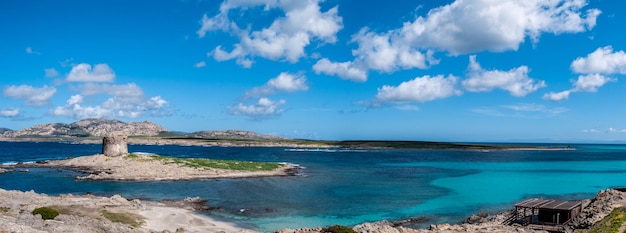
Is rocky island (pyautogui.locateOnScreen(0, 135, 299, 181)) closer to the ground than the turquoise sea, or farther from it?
farther from it

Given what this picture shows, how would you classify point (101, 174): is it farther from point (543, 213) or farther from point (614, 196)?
point (614, 196)

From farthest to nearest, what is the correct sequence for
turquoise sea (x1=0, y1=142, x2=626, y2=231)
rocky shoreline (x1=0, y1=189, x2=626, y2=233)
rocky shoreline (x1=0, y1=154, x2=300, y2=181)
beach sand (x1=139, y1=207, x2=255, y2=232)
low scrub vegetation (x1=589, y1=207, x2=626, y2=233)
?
1. rocky shoreline (x1=0, y1=154, x2=300, y2=181)
2. turquoise sea (x1=0, y1=142, x2=626, y2=231)
3. beach sand (x1=139, y1=207, x2=255, y2=232)
4. rocky shoreline (x1=0, y1=189, x2=626, y2=233)
5. low scrub vegetation (x1=589, y1=207, x2=626, y2=233)

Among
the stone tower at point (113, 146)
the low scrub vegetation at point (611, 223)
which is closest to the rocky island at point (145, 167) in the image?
the stone tower at point (113, 146)

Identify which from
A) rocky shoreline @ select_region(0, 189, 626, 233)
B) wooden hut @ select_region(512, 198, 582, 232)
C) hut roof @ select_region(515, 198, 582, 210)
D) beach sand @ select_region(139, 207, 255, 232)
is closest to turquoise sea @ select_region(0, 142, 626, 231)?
beach sand @ select_region(139, 207, 255, 232)

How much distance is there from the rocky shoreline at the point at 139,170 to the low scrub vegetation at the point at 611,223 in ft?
166

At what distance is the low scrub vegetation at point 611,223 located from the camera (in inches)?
1034

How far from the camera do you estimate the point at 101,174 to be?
6850 cm

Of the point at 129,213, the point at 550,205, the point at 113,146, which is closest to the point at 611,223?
the point at 550,205

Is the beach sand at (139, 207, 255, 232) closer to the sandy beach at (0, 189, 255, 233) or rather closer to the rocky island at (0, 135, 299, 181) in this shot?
the sandy beach at (0, 189, 255, 233)

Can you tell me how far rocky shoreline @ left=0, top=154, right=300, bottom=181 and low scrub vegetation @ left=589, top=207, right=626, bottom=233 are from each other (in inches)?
1989

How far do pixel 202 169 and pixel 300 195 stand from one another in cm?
2664

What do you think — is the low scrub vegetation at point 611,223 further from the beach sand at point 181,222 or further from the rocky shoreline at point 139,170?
the rocky shoreline at point 139,170

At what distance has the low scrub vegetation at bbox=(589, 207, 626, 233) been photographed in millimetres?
26266

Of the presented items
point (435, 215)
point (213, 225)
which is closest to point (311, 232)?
point (213, 225)
